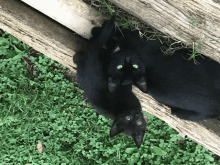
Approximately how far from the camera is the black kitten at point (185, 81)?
2.39 meters

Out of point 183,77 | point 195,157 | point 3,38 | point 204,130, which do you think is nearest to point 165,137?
point 195,157

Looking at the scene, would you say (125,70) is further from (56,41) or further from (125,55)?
(56,41)

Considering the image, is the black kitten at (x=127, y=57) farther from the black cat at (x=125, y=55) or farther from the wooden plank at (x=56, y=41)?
the wooden plank at (x=56, y=41)

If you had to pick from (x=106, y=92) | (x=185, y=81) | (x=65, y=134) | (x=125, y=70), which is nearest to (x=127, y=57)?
(x=125, y=70)

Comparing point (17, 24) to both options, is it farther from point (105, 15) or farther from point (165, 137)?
point (165, 137)

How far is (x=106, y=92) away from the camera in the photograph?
286 centimetres

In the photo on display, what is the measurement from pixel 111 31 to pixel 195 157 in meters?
2.95

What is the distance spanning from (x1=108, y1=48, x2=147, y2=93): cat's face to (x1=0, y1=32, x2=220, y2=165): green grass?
1308 mm

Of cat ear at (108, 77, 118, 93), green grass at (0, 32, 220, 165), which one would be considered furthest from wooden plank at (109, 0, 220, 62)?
green grass at (0, 32, 220, 165)

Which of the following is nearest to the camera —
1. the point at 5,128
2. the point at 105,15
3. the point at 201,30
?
the point at 201,30

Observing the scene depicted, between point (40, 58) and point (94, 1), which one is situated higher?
point (94, 1)

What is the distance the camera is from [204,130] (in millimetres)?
2953

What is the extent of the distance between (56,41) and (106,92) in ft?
3.51

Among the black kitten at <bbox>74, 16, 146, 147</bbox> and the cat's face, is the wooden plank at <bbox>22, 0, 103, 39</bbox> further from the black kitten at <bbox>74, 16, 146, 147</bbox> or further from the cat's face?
the cat's face
